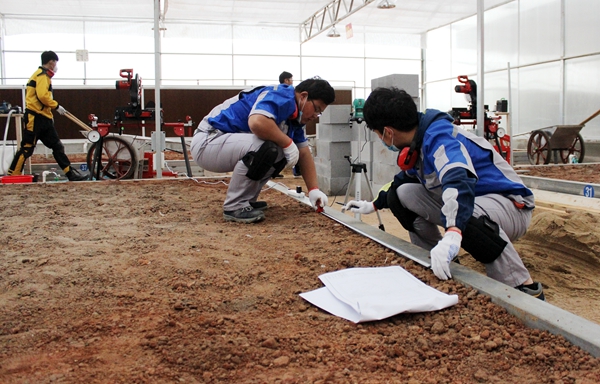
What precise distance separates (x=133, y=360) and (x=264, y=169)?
1.86 meters

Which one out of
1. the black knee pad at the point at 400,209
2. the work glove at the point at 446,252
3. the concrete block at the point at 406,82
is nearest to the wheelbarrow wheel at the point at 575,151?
the concrete block at the point at 406,82

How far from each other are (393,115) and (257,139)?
4.06ft

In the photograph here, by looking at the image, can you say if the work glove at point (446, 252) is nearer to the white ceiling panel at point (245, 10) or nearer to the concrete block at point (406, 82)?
the concrete block at point (406, 82)

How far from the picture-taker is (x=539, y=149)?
312 inches

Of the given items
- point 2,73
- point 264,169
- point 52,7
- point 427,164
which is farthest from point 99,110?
point 427,164

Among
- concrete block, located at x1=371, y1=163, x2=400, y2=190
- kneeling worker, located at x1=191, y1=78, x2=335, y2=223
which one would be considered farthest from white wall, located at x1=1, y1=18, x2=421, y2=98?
kneeling worker, located at x1=191, y1=78, x2=335, y2=223

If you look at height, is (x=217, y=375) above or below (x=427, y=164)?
below

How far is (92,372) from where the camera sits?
1257mm

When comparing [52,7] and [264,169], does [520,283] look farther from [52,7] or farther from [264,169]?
[52,7]

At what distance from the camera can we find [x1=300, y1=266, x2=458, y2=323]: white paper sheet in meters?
1.61

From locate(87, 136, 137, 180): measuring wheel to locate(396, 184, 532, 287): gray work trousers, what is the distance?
4.19 meters

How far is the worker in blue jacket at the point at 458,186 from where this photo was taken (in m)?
1.86

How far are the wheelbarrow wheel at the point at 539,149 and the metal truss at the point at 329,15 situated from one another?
5.06 metres

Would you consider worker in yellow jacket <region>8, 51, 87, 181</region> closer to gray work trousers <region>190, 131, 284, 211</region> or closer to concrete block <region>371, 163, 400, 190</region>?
gray work trousers <region>190, 131, 284, 211</region>
